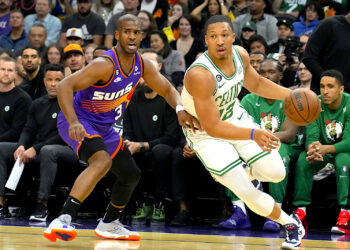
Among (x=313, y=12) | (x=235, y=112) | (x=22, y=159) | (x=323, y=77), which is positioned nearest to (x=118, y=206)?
(x=235, y=112)

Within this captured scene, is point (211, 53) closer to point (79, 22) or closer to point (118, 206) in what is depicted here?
point (118, 206)

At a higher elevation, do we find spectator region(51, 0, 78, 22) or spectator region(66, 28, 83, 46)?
spectator region(51, 0, 78, 22)

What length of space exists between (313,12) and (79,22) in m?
3.90

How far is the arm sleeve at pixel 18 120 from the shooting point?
337 inches

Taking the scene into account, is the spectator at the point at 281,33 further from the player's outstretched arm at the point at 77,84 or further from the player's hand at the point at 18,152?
the player's outstretched arm at the point at 77,84

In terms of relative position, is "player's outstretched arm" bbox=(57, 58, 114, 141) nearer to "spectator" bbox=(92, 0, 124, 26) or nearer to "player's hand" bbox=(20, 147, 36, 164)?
"player's hand" bbox=(20, 147, 36, 164)

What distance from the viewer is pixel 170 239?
6109 millimetres

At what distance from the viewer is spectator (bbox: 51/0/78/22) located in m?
12.8

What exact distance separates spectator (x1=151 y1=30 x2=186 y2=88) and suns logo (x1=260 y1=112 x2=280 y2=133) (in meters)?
2.02


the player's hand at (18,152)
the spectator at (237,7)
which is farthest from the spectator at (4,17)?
the player's hand at (18,152)

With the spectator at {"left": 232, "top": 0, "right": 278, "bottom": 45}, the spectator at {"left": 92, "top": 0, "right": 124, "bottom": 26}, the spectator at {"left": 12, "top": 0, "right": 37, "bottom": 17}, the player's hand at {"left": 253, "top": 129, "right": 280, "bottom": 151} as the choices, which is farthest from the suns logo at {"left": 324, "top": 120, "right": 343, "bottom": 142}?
the spectator at {"left": 12, "top": 0, "right": 37, "bottom": 17}

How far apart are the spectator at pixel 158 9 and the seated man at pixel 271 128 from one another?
4.17 meters

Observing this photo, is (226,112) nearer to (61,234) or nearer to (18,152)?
(61,234)

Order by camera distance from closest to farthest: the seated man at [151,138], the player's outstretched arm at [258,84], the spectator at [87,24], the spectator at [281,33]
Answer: the player's outstretched arm at [258,84] → the seated man at [151,138] → the spectator at [281,33] → the spectator at [87,24]
